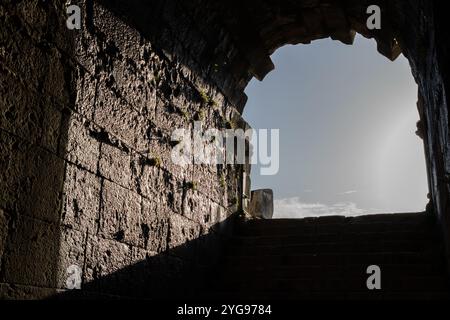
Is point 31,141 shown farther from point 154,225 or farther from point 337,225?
point 337,225

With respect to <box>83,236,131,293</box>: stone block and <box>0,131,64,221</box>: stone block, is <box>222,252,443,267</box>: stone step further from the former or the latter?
<box>0,131,64,221</box>: stone block

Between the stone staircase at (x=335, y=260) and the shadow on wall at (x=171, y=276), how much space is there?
0.20 meters

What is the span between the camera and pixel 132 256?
370 centimetres

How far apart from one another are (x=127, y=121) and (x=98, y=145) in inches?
20.0

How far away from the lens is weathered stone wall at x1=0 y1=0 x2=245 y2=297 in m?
2.56

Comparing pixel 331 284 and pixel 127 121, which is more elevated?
pixel 127 121

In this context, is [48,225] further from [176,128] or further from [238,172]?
[238,172]

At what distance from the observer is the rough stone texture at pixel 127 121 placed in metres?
2.61

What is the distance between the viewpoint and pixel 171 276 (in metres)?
4.34

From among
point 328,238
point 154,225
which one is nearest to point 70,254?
point 154,225

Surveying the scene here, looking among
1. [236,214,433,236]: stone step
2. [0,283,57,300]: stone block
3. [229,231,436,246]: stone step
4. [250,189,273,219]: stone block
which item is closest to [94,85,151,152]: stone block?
[0,283,57,300]: stone block

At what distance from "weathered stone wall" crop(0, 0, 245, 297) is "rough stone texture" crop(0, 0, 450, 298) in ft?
0.04
